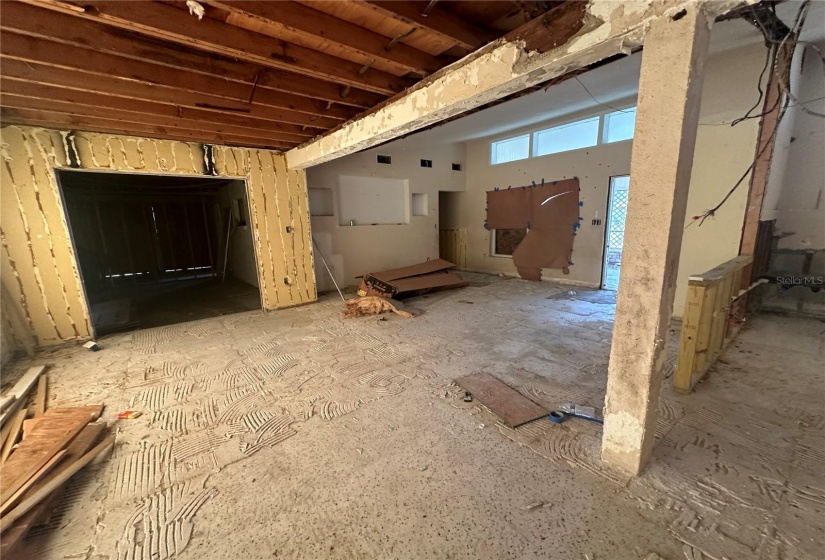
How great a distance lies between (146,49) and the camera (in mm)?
1973

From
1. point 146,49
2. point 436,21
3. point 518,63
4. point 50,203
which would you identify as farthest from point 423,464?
point 50,203

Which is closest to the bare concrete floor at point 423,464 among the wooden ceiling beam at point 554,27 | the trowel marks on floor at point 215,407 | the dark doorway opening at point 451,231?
the trowel marks on floor at point 215,407

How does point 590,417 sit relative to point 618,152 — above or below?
below

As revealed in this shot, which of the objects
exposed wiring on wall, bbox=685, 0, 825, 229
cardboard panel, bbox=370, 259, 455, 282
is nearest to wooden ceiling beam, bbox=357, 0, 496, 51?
exposed wiring on wall, bbox=685, 0, 825, 229

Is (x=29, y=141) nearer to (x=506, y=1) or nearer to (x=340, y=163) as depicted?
(x=340, y=163)

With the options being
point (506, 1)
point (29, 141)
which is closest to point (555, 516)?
point (506, 1)

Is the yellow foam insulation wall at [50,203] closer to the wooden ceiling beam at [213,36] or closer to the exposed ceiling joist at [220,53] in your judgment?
the exposed ceiling joist at [220,53]

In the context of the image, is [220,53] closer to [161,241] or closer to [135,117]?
[135,117]

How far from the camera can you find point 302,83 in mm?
2564

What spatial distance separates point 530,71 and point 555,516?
2289mm

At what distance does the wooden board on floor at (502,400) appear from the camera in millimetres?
2100

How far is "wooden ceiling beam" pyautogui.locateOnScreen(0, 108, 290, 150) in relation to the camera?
3.00 metres

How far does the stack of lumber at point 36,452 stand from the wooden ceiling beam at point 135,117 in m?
2.51

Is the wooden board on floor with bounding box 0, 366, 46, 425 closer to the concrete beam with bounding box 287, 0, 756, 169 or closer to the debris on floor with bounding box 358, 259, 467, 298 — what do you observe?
the concrete beam with bounding box 287, 0, 756, 169
